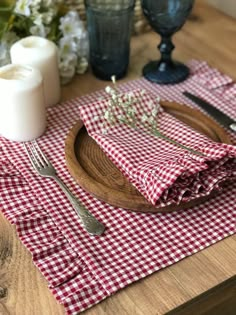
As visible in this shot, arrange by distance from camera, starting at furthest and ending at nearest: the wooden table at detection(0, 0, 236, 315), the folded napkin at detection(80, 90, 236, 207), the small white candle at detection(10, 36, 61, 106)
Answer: the small white candle at detection(10, 36, 61, 106) < the folded napkin at detection(80, 90, 236, 207) < the wooden table at detection(0, 0, 236, 315)

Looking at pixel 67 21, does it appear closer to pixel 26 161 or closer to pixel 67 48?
pixel 67 48

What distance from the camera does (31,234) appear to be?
2.48ft

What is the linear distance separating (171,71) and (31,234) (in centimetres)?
53

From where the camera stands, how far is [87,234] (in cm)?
75

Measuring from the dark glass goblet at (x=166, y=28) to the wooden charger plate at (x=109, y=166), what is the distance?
6.0 inches

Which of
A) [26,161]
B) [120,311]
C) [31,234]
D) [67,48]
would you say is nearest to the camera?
[120,311]

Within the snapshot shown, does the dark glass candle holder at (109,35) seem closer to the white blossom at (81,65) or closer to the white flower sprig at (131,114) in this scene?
the white blossom at (81,65)

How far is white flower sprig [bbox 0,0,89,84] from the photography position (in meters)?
1.07

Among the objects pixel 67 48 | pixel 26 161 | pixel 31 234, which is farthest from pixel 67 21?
pixel 31 234

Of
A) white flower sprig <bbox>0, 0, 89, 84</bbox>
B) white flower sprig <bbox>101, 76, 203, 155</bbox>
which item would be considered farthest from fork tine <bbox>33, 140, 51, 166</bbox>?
white flower sprig <bbox>0, 0, 89, 84</bbox>

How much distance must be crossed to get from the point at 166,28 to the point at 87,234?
20.4 inches

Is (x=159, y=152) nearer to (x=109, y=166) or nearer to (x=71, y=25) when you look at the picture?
(x=109, y=166)

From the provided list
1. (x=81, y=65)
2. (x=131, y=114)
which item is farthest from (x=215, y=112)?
(x=81, y=65)

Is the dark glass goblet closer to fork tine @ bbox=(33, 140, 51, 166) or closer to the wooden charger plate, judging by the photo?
the wooden charger plate
